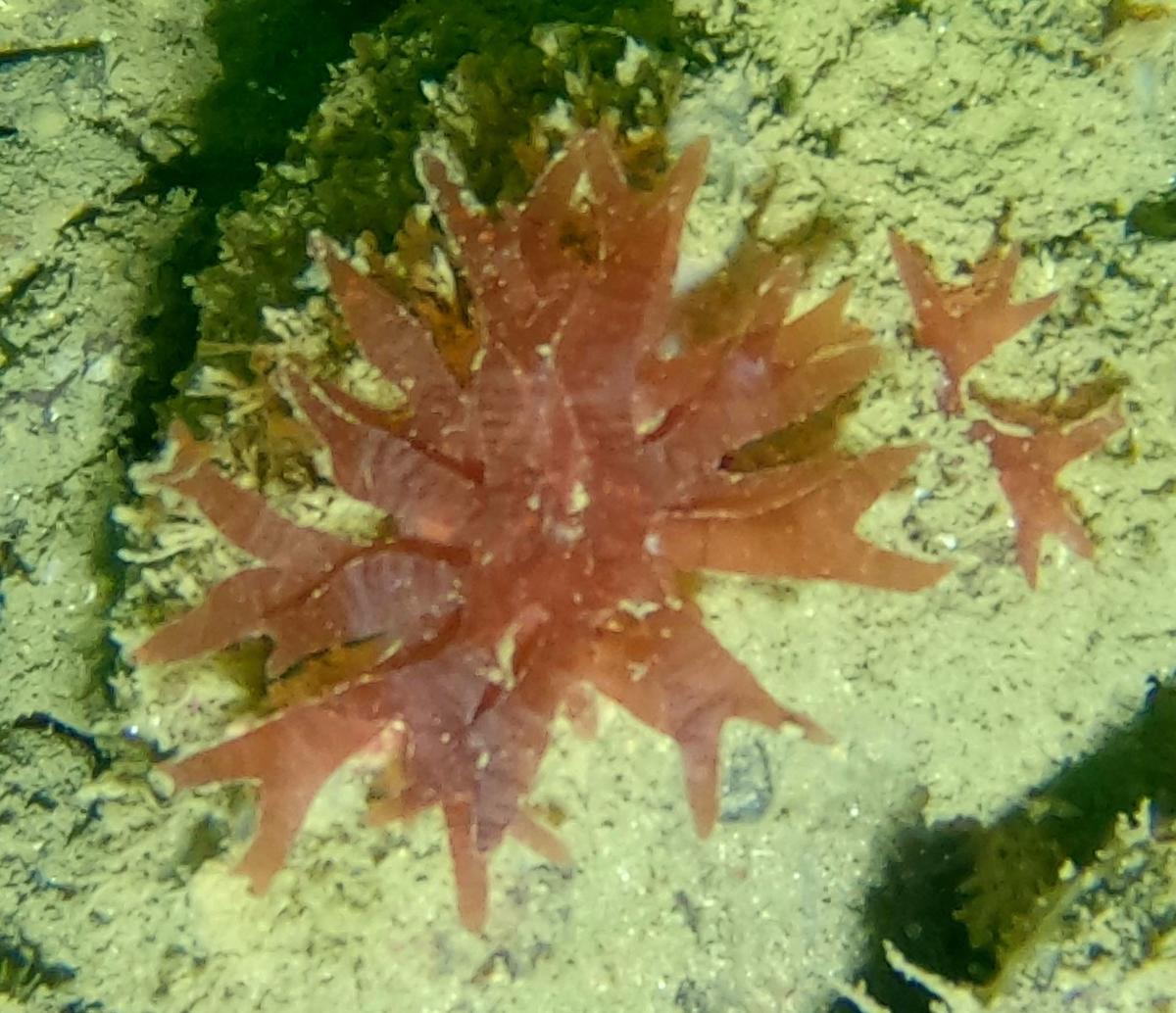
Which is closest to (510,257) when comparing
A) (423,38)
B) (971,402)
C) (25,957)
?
(423,38)

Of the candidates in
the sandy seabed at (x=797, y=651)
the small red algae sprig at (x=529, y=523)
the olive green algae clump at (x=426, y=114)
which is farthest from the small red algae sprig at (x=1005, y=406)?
the olive green algae clump at (x=426, y=114)

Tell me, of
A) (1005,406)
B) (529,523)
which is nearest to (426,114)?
(529,523)

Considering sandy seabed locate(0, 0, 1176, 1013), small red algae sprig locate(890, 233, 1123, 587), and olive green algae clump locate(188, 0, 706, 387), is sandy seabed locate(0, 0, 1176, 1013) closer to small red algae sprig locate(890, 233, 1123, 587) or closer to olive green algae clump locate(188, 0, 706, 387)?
small red algae sprig locate(890, 233, 1123, 587)

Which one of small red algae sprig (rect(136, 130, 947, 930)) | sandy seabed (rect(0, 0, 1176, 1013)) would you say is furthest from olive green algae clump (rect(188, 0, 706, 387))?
small red algae sprig (rect(136, 130, 947, 930))

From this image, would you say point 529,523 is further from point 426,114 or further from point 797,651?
point 426,114

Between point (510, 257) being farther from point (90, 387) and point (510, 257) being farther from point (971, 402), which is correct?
point (90, 387)
